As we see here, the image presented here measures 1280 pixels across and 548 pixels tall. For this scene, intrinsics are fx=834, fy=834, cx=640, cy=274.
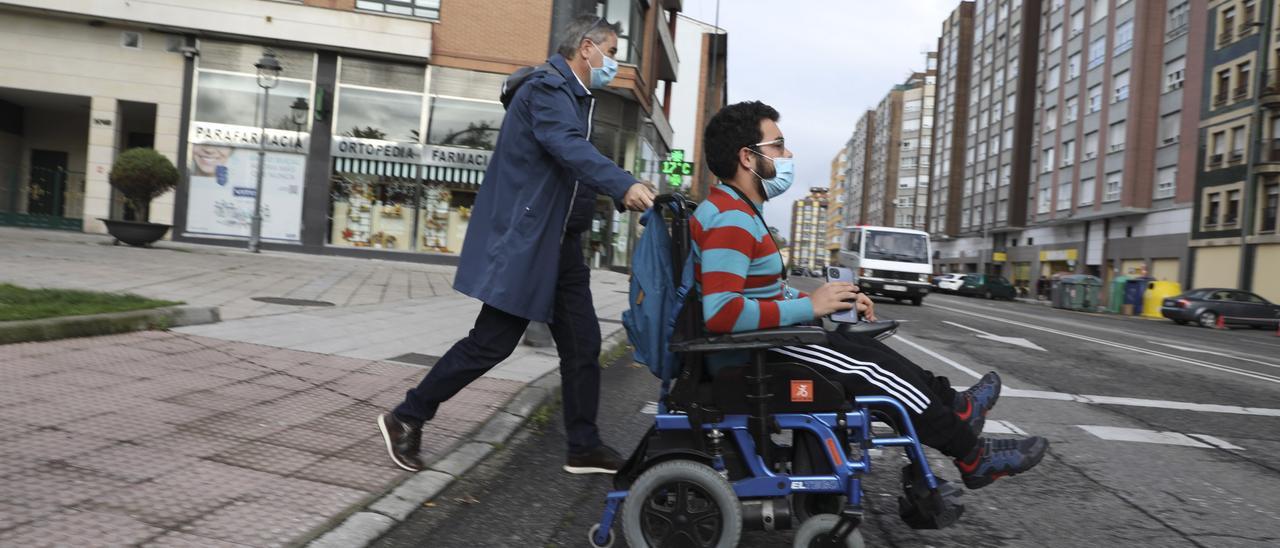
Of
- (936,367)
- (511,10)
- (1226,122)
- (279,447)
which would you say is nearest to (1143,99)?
(1226,122)

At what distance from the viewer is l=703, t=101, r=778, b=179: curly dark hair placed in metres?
2.80

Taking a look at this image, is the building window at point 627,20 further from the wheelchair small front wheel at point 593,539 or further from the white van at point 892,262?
the wheelchair small front wheel at point 593,539

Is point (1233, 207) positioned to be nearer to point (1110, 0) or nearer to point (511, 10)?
point (1110, 0)

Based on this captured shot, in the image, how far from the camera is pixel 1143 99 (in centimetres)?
4194

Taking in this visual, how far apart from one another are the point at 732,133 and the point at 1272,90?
128 feet

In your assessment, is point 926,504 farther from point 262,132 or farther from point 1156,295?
point 1156,295

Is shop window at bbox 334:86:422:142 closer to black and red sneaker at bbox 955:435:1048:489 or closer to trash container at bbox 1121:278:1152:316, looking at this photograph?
black and red sneaker at bbox 955:435:1048:489

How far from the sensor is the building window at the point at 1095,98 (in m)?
46.2

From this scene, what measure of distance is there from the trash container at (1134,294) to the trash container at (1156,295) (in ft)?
0.83

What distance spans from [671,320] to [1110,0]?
172 feet

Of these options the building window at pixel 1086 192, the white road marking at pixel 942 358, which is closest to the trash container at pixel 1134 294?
the building window at pixel 1086 192

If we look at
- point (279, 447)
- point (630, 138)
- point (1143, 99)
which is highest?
point (1143, 99)

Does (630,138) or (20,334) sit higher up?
(630,138)

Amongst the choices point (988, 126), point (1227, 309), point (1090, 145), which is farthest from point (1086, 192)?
point (1227, 309)
